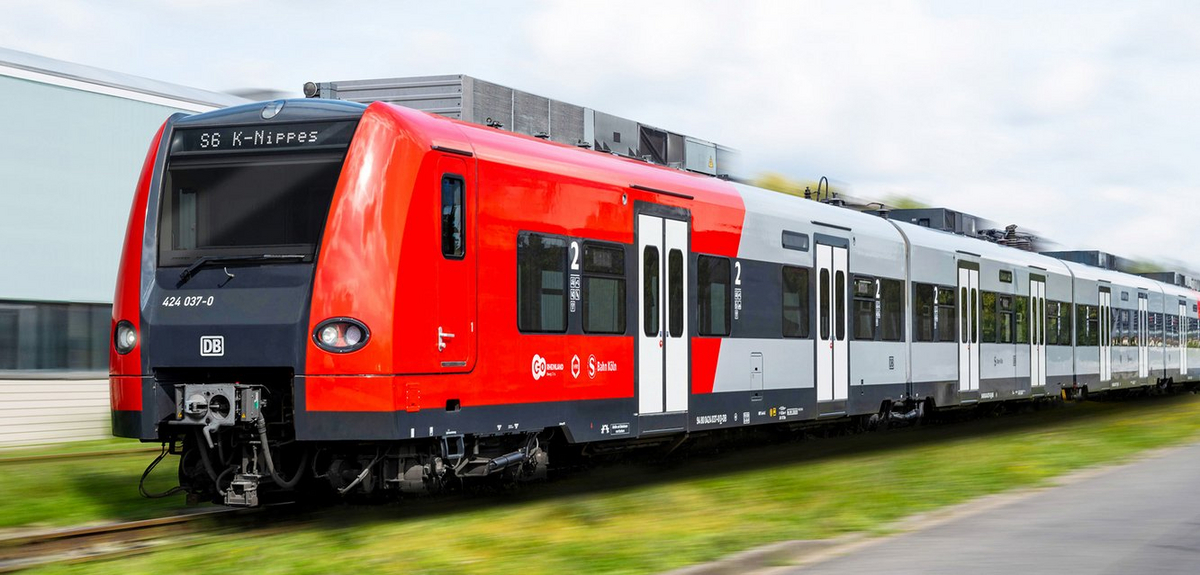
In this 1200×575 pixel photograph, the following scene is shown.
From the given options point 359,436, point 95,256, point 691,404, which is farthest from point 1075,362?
point 359,436

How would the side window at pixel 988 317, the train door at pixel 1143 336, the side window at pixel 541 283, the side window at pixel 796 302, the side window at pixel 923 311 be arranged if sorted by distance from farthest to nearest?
the train door at pixel 1143 336 < the side window at pixel 988 317 < the side window at pixel 923 311 < the side window at pixel 796 302 < the side window at pixel 541 283

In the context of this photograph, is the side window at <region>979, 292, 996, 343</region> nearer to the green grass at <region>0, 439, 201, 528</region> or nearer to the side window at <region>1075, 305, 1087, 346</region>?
the side window at <region>1075, 305, 1087, 346</region>

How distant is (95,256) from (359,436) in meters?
12.1

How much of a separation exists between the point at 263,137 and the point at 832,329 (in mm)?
8659

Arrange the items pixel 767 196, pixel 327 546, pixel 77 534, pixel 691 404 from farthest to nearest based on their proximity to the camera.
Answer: pixel 767 196, pixel 691 404, pixel 77 534, pixel 327 546

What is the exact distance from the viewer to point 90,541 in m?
9.74

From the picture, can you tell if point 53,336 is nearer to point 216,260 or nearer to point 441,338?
point 216,260

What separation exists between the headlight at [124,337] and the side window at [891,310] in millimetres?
10938

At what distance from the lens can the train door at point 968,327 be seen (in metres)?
21.8

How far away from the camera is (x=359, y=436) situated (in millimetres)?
9875

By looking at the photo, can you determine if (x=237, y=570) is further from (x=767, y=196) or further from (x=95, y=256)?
(x=95, y=256)

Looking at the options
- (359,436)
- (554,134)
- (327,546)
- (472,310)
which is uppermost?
(554,134)

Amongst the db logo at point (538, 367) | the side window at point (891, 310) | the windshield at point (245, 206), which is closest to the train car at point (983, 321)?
the side window at point (891, 310)

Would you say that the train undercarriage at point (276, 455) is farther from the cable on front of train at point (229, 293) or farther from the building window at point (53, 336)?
the building window at point (53, 336)
